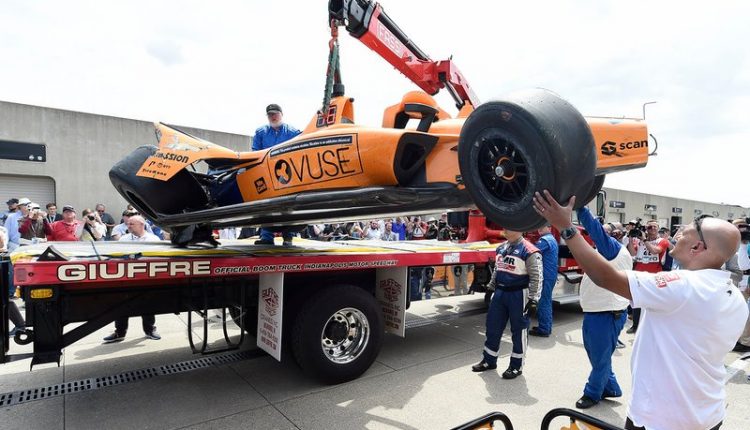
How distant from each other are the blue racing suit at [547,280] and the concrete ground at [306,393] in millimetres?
617

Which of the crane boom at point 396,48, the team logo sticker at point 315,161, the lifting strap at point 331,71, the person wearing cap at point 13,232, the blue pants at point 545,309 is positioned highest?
the crane boom at point 396,48

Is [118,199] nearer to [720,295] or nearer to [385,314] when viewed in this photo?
[385,314]

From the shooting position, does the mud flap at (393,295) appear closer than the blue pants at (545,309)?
A: Yes

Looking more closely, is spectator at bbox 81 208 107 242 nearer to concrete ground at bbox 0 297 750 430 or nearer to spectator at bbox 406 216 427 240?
concrete ground at bbox 0 297 750 430

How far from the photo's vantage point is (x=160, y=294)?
148 inches

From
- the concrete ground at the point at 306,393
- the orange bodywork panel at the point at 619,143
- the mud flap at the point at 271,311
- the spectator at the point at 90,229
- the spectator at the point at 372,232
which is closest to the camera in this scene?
the orange bodywork panel at the point at 619,143

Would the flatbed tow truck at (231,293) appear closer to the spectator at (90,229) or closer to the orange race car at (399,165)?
the orange race car at (399,165)

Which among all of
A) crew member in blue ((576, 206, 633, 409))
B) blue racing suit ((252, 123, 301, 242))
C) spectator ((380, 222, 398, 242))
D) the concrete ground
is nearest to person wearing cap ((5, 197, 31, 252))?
the concrete ground

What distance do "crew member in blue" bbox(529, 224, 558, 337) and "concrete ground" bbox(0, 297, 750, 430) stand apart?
61 cm

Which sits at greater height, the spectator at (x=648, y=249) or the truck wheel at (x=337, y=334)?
the spectator at (x=648, y=249)

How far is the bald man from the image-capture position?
1723 mm

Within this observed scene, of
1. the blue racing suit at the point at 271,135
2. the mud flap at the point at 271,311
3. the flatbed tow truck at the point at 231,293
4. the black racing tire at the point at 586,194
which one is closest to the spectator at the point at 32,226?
the flatbed tow truck at the point at 231,293

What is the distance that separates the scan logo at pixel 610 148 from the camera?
7.75 feet

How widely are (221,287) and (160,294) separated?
0.52 meters
